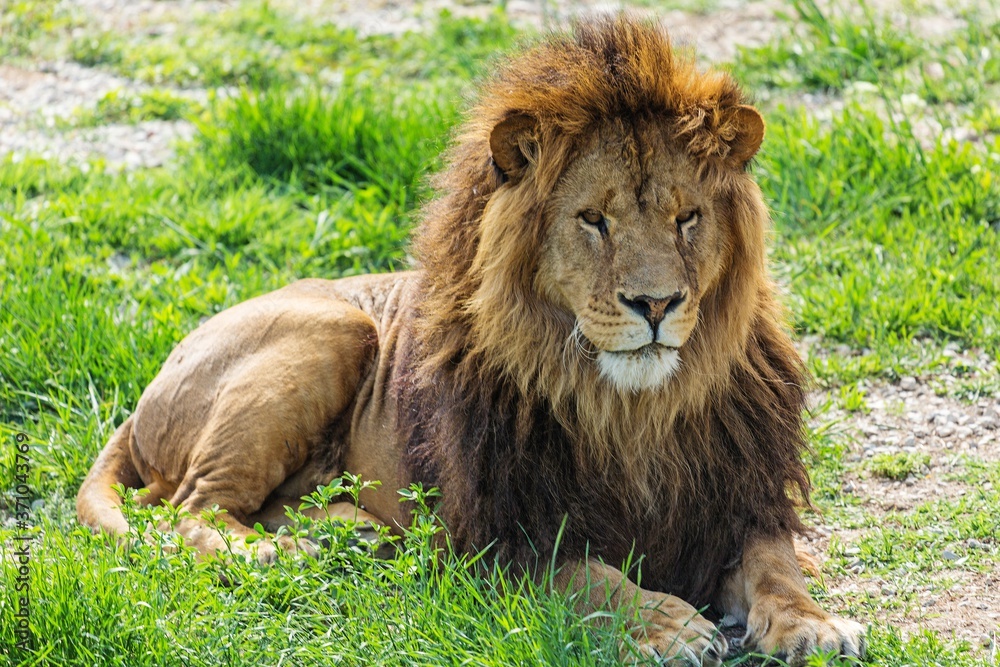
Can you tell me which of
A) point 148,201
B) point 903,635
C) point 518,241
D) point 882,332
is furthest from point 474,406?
point 148,201

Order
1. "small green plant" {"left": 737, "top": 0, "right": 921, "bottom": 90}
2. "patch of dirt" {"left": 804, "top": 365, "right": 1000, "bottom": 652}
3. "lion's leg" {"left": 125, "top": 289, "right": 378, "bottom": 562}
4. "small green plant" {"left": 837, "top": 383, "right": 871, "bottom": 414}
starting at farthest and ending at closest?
"small green plant" {"left": 737, "top": 0, "right": 921, "bottom": 90}, "small green plant" {"left": 837, "top": 383, "right": 871, "bottom": 414}, "lion's leg" {"left": 125, "top": 289, "right": 378, "bottom": 562}, "patch of dirt" {"left": 804, "top": 365, "right": 1000, "bottom": 652}

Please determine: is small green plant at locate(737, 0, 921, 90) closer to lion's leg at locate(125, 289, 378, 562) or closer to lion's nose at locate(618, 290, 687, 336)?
lion's leg at locate(125, 289, 378, 562)

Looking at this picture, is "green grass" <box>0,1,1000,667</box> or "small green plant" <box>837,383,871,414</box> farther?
"small green plant" <box>837,383,871,414</box>

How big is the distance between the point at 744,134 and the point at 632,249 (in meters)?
0.47

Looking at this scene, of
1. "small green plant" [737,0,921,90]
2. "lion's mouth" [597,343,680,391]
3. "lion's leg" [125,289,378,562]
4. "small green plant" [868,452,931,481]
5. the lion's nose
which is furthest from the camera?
"small green plant" [737,0,921,90]

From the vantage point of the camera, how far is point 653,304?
312cm

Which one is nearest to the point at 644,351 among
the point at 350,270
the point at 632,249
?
the point at 632,249

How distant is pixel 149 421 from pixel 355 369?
2.35 ft

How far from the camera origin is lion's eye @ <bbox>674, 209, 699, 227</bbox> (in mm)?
3240

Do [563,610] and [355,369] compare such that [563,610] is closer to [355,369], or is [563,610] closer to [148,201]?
[355,369]

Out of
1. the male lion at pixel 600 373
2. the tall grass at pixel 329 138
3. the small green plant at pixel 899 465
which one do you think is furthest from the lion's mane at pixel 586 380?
the tall grass at pixel 329 138

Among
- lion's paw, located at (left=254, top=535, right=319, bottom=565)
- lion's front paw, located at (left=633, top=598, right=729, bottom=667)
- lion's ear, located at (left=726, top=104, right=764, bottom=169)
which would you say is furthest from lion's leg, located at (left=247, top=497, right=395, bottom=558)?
lion's ear, located at (left=726, top=104, right=764, bottom=169)
